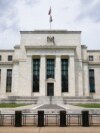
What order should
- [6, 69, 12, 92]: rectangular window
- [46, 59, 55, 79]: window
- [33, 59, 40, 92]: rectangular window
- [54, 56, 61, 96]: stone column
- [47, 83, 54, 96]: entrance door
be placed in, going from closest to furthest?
[54, 56, 61, 96]: stone column, [47, 83, 54, 96]: entrance door, [33, 59, 40, 92]: rectangular window, [46, 59, 55, 79]: window, [6, 69, 12, 92]: rectangular window

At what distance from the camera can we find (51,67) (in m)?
64.3

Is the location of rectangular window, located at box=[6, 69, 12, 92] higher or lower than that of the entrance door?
higher

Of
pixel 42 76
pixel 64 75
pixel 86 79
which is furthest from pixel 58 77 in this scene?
pixel 86 79

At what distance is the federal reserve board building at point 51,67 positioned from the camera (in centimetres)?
6291

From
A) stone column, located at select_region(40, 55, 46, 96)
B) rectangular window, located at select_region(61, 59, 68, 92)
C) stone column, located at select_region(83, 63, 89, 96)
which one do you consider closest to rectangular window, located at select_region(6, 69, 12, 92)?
stone column, located at select_region(40, 55, 46, 96)

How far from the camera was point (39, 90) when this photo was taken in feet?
206

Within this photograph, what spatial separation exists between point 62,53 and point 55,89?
26.9 feet

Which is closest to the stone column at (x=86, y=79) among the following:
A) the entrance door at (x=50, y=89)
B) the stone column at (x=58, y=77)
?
the stone column at (x=58, y=77)

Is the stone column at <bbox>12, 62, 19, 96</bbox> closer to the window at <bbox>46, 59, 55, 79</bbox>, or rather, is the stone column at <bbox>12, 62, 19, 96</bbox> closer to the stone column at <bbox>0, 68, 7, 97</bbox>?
the stone column at <bbox>0, 68, 7, 97</bbox>

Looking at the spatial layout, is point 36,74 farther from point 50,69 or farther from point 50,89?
point 50,89

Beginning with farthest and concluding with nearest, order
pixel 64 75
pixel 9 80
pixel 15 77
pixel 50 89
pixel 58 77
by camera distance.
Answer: pixel 9 80 → pixel 15 77 → pixel 64 75 → pixel 50 89 → pixel 58 77

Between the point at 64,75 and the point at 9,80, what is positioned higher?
the point at 64,75

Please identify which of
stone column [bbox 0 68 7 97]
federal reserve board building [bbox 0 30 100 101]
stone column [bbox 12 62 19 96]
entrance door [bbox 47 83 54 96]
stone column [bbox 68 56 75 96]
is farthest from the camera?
stone column [bbox 0 68 7 97]

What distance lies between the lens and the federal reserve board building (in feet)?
206
